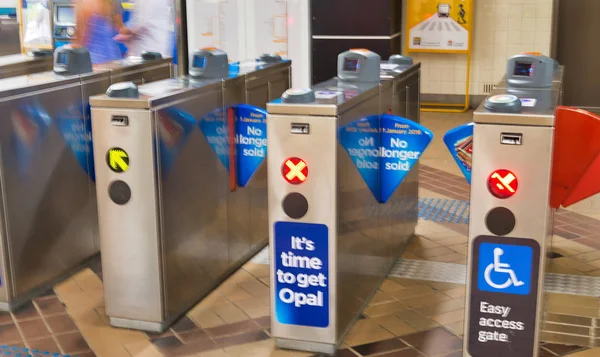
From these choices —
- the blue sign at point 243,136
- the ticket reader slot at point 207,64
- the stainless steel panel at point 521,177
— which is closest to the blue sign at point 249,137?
the blue sign at point 243,136

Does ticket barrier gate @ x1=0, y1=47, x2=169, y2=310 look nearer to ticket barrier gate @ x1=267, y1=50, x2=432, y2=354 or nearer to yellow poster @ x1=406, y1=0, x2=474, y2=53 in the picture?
ticket barrier gate @ x1=267, y1=50, x2=432, y2=354

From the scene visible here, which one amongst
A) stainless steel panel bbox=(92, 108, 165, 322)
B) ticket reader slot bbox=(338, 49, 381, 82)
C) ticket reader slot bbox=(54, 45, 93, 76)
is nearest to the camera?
stainless steel panel bbox=(92, 108, 165, 322)

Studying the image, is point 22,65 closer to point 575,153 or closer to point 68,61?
point 68,61

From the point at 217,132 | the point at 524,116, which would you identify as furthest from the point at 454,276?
the point at 524,116

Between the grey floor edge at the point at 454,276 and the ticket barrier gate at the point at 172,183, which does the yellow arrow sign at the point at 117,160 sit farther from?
the grey floor edge at the point at 454,276

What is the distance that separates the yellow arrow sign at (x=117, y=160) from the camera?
3195mm

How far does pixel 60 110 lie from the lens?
387 cm

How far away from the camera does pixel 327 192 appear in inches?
116

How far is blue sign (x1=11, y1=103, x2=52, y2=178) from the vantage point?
3580mm

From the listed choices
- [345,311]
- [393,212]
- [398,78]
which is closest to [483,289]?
[345,311]

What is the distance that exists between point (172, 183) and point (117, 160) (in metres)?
0.28

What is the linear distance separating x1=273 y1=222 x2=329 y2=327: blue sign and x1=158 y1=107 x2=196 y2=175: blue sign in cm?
61

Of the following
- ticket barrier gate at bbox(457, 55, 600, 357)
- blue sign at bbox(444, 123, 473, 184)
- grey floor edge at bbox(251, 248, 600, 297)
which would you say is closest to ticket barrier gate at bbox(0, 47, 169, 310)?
grey floor edge at bbox(251, 248, 600, 297)

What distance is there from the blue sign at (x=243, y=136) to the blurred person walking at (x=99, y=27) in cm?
508
